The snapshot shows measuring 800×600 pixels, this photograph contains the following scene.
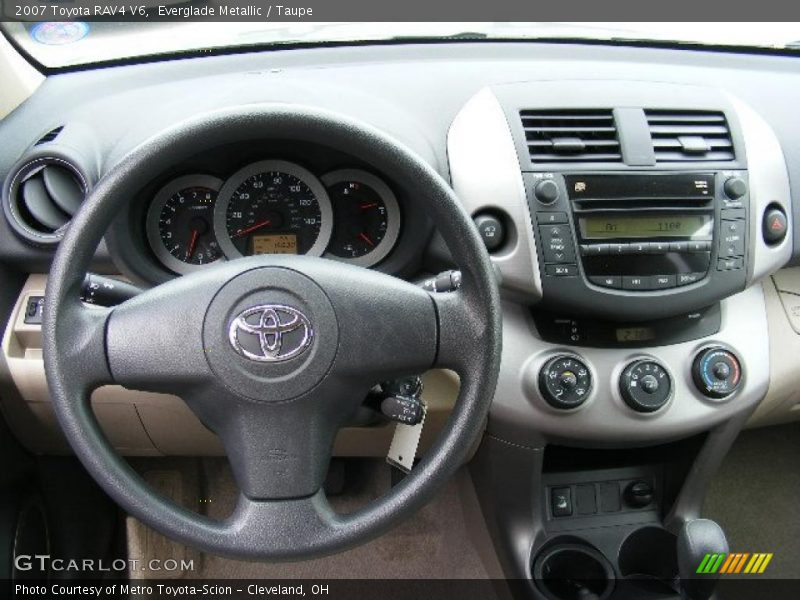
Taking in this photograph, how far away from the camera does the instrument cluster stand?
4.18ft

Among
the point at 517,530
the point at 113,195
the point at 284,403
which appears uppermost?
the point at 113,195

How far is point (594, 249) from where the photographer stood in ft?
4.18

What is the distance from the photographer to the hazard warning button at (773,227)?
1.35 m

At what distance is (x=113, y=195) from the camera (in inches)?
36.5

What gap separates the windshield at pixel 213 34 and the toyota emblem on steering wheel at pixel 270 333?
778mm

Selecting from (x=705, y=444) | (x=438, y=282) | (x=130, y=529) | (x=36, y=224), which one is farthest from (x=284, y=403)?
(x=130, y=529)

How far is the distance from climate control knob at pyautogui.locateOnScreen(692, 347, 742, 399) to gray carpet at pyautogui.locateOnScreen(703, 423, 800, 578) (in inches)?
30.9

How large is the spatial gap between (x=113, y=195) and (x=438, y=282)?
42cm

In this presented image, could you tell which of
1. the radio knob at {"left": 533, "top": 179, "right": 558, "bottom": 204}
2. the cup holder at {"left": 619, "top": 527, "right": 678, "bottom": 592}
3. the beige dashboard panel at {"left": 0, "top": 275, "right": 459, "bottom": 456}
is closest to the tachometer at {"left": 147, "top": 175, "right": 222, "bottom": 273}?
the beige dashboard panel at {"left": 0, "top": 275, "right": 459, "bottom": 456}

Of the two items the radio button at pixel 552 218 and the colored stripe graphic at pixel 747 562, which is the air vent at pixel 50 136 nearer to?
the radio button at pixel 552 218

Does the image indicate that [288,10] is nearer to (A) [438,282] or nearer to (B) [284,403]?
(A) [438,282]

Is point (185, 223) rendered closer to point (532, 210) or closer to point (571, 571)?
point (532, 210)

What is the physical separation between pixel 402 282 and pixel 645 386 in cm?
55

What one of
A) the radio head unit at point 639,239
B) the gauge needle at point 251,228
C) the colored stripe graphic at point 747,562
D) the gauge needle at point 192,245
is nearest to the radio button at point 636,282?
the radio head unit at point 639,239
